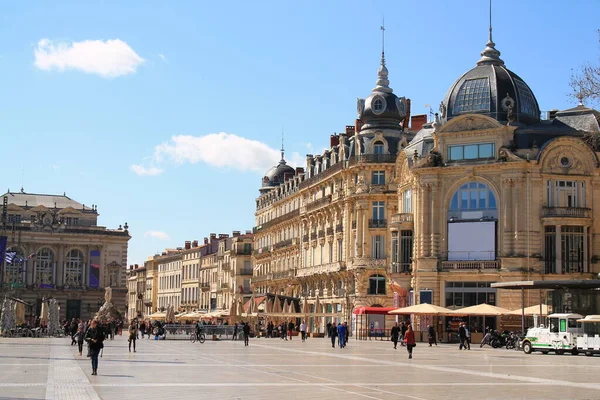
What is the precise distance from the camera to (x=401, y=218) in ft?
228

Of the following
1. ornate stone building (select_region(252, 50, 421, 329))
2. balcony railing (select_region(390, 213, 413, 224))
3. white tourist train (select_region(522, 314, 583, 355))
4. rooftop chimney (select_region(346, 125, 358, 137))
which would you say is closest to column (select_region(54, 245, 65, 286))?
ornate stone building (select_region(252, 50, 421, 329))

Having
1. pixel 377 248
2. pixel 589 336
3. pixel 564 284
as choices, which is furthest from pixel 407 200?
pixel 589 336

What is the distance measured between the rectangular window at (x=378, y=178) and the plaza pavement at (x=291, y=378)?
3897 centimetres

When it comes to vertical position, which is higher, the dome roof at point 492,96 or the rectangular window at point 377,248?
the dome roof at point 492,96

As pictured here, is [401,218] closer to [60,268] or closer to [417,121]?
[417,121]

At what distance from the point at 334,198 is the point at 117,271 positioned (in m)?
50.2

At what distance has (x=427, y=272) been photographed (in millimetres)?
66000

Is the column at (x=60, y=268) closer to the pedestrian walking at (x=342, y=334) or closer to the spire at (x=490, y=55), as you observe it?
the spire at (x=490, y=55)

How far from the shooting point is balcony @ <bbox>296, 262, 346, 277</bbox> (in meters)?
79.9

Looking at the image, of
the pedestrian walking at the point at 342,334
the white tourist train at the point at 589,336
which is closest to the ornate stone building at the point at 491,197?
the pedestrian walking at the point at 342,334

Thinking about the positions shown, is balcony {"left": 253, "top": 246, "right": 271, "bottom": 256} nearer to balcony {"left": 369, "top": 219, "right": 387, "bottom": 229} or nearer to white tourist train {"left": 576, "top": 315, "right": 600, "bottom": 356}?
balcony {"left": 369, "top": 219, "right": 387, "bottom": 229}

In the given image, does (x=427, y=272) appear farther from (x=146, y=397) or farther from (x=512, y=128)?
(x=146, y=397)

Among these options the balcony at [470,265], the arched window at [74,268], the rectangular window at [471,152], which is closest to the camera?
the balcony at [470,265]

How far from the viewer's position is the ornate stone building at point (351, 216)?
76500 millimetres
